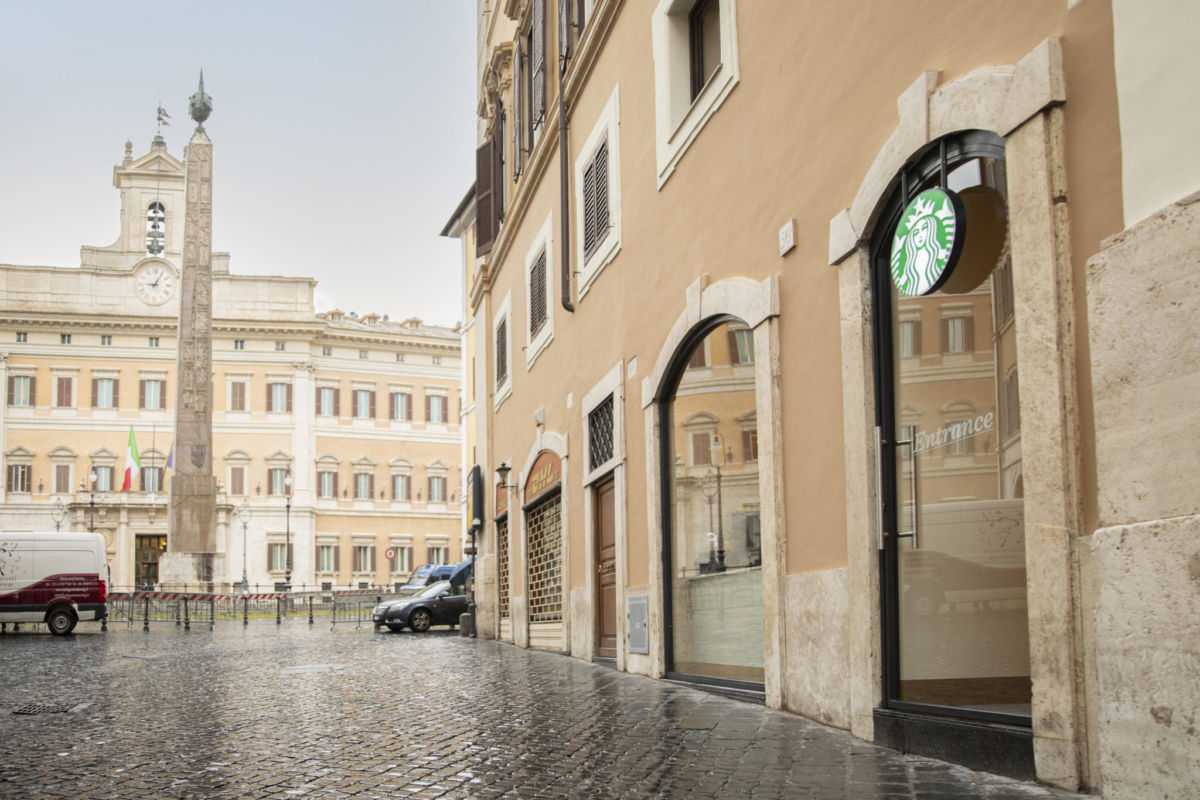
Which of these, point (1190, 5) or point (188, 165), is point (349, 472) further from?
point (1190, 5)

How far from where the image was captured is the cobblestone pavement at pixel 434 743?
5.28 metres

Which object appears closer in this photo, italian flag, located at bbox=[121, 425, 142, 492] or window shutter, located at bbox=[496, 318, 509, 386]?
window shutter, located at bbox=[496, 318, 509, 386]

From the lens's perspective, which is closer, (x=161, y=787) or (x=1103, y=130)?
(x=1103, y=130)

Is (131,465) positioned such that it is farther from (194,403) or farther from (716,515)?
(716,515)

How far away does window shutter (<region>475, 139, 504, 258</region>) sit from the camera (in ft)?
69.8

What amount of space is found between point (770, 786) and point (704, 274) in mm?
5044

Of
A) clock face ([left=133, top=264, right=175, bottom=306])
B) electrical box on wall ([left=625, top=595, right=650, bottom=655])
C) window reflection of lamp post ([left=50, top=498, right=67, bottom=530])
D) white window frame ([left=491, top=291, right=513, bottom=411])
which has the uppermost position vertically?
clock face ([left=133, top=264, right=175, bottom=306])

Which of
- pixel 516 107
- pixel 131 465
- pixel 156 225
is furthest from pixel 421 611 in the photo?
pixel 156 225

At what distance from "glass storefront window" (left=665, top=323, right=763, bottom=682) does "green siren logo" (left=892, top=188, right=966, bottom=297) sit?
8.30 ft

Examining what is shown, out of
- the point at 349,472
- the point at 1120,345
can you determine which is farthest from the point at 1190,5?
the point at 349,472

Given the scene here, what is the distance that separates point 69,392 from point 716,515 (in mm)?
61995

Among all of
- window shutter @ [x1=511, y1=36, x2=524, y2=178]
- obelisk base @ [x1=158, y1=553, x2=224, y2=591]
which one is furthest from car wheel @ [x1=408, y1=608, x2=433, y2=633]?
window shutter @ [x1=511, y1=36, x2=524, y2=178]

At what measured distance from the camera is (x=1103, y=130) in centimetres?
448

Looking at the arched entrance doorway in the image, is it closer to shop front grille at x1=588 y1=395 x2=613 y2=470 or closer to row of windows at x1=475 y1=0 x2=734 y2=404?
row of windows at x1=475 y1=0 x2=734 y2=404
